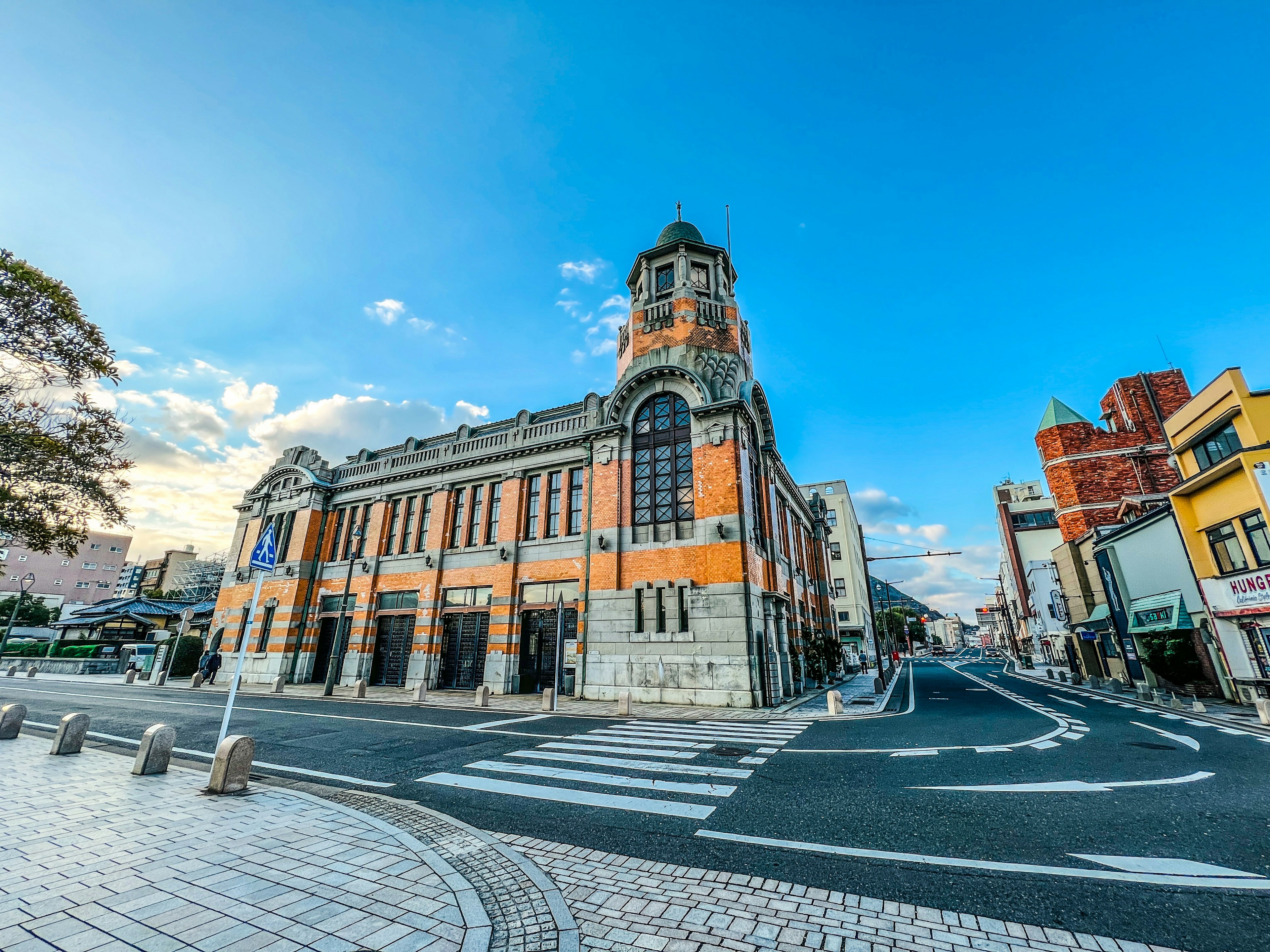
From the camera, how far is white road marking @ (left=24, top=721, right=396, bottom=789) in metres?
8.04

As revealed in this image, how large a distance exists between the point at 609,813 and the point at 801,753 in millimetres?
5289

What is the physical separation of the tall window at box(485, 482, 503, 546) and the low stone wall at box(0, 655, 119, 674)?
99.1 ft

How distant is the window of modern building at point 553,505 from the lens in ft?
74.3

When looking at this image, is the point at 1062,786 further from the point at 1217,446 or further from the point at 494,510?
the point at 494,510

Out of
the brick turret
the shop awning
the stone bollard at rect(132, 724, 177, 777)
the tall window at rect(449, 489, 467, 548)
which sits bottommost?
the stone bollard at rect(132, 724, 177, 777)

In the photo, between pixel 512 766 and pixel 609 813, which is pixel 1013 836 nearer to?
pixel 609 813

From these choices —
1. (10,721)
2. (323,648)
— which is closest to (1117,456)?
(323,648)

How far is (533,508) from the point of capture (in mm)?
23672

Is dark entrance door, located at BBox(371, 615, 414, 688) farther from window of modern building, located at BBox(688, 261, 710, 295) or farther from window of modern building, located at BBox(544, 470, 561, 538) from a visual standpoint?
window of modern building, located at BBox(688, 261, 710, 295)

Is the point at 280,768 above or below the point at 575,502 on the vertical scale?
below

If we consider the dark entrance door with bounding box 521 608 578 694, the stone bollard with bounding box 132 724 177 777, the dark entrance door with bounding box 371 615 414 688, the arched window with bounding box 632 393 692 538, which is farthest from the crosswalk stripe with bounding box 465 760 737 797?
the dark entrance door with bounding box 371 615 414 688

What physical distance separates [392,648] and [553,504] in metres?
11.1

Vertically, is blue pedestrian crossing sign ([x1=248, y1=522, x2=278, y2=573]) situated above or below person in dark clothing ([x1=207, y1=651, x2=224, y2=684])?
above

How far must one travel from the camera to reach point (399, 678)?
24094mm
